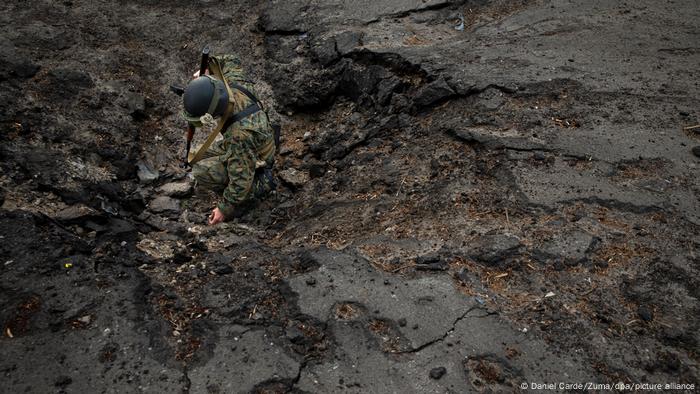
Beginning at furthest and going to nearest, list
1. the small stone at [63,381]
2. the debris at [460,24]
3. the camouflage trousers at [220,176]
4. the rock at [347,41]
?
the debris at [460,24] < the rock at [347,41] < the camouflage trousers at [220,176] < the small stone at [63,381]

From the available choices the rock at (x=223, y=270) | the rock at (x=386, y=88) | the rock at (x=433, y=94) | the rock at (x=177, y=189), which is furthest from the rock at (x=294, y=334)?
the rock at (x=386, y=88)

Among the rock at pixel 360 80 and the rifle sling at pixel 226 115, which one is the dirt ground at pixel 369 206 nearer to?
the rock at pixel 360 80

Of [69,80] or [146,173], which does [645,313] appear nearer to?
[146,173]

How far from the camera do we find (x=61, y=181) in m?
3.61

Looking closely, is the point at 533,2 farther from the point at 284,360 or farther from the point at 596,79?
the point at 284,360

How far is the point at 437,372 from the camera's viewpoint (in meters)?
2.43

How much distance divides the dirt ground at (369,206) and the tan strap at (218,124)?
47 centimetres

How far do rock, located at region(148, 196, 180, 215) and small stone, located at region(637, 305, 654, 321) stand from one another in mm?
3292

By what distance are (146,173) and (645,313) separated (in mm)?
3788

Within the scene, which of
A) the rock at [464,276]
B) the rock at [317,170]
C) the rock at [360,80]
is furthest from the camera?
the rock at [360,80]

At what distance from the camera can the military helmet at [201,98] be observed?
345cm

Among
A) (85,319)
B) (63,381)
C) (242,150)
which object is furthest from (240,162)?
(63,381)

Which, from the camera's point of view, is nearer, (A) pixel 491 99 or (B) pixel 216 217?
(B) pixel 216 217

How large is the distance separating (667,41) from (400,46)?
2574 millimetres
